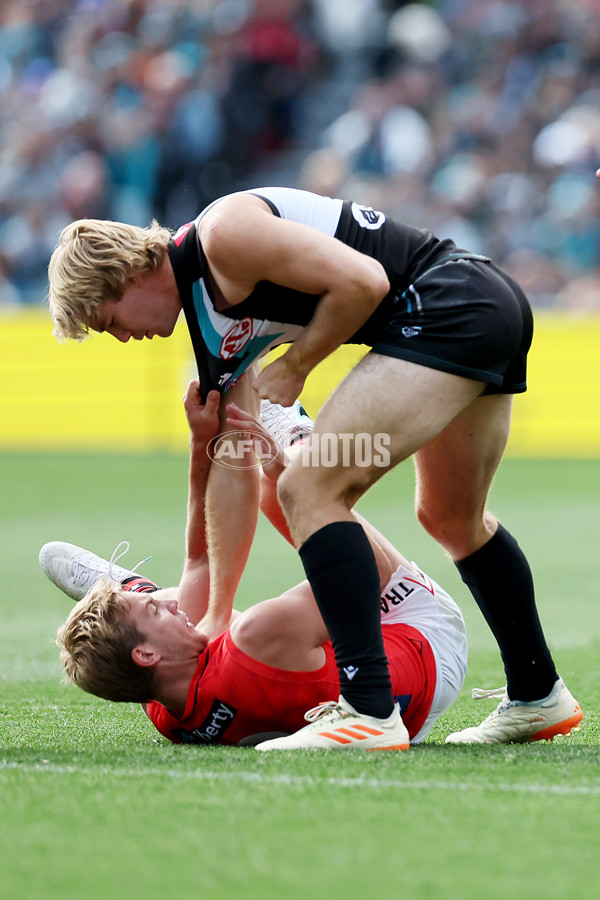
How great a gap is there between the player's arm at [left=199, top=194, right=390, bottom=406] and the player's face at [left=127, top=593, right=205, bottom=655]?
33.2 inches

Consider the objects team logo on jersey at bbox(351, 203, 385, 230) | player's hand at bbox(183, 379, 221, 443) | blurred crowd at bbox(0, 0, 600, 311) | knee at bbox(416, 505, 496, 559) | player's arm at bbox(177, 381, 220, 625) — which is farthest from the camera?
blurred crowd at bbox(0, 0, 600, 311)

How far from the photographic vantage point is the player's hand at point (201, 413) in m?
4.02

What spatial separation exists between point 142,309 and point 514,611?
144 cm

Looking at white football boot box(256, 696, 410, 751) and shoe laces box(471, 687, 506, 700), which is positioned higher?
white football boot box(256, 696, 410, 751)

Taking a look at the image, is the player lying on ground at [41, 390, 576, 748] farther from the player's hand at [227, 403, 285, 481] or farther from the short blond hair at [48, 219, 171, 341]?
the short blond hair at [48, 219, 171, 341]

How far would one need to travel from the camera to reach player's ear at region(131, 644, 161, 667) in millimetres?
3672

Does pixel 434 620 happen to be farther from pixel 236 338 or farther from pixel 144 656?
pixel 236 338

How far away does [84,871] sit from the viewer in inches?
92.3

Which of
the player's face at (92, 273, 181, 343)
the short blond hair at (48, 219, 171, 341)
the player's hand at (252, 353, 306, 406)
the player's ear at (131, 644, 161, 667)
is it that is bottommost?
the player's ear at (131, 644, 161, 667)

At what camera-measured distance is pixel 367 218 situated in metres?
3.60

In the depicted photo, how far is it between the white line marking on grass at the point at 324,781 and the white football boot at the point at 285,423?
1.64 metres

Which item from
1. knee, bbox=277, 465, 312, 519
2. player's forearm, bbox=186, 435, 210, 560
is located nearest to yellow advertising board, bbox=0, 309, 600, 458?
player's forearm, bbox=186, 435, 210, 560

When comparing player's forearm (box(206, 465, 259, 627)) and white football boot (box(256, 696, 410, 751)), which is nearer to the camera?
white football boot (box(256, 696, 410, 751))

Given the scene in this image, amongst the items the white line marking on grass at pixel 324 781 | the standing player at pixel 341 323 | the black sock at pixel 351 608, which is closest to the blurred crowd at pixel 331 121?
the standing player at pixel 341 323
